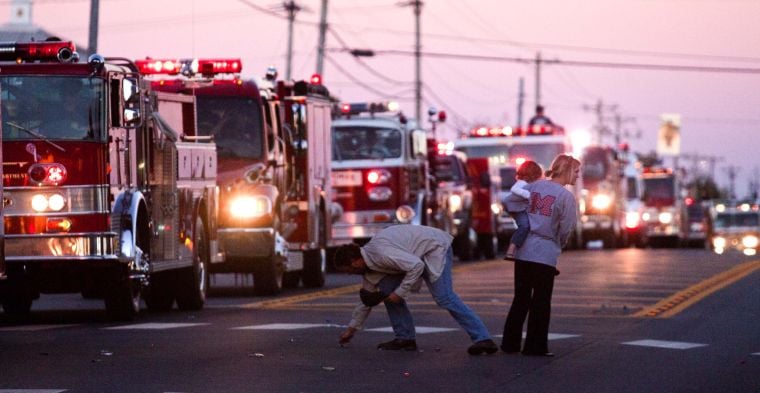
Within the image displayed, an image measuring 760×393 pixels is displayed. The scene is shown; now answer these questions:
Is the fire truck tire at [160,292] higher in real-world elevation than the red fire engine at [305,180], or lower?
lower

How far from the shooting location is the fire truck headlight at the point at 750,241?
8175cm

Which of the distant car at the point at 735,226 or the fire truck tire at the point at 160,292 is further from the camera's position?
the distant car at the point at 735,226

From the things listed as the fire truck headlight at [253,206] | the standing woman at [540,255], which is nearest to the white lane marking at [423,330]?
the standing woman at [540,255]

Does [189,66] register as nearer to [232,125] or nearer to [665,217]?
[232,125]

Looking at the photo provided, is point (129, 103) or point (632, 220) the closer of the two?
point (129, 103)

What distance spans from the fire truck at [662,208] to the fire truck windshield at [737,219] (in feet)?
49.3

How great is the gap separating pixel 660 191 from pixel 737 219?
1832 centimetres

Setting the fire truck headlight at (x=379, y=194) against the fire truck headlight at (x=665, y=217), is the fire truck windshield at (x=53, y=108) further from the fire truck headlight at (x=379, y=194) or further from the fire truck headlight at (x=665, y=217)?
the fire truck headlight at (x=665, y=217)

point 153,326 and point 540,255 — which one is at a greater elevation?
point 540,255

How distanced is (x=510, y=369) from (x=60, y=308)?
10.9 metres

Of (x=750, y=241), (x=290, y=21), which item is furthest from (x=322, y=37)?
(x=750, y=241)

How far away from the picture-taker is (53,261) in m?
18.2

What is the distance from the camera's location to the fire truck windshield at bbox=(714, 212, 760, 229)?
84750mm

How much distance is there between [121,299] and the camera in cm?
1945
